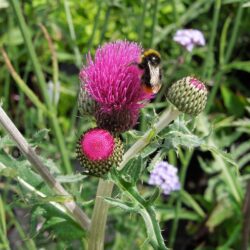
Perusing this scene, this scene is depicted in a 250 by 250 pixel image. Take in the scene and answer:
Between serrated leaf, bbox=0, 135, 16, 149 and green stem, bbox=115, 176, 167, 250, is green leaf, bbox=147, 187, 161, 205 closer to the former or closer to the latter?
green stem, bbox=115, 176, 167, 250

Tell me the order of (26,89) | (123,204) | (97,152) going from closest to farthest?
1. (123,204)
2. (97,152)
3. (26,89)

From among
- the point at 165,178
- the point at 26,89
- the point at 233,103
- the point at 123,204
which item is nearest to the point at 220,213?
the point at 165,178

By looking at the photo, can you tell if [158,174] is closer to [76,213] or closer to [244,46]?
[76,213]

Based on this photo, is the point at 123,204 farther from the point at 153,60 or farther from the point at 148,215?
the point at 153,60

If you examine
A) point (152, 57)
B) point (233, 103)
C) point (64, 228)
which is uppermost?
point (152, 57)

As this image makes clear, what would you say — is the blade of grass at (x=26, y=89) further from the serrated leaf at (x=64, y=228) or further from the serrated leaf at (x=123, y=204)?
the serrated leaf at (x=123, y=204)

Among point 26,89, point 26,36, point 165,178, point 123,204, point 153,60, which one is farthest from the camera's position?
point 165,178

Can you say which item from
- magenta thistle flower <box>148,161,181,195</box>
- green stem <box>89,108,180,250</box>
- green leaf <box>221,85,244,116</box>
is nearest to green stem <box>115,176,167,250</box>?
green stem <box>89,108,180,250</box>

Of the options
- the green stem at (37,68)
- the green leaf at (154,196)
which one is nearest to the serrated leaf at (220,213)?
the green stem at (37,68)
